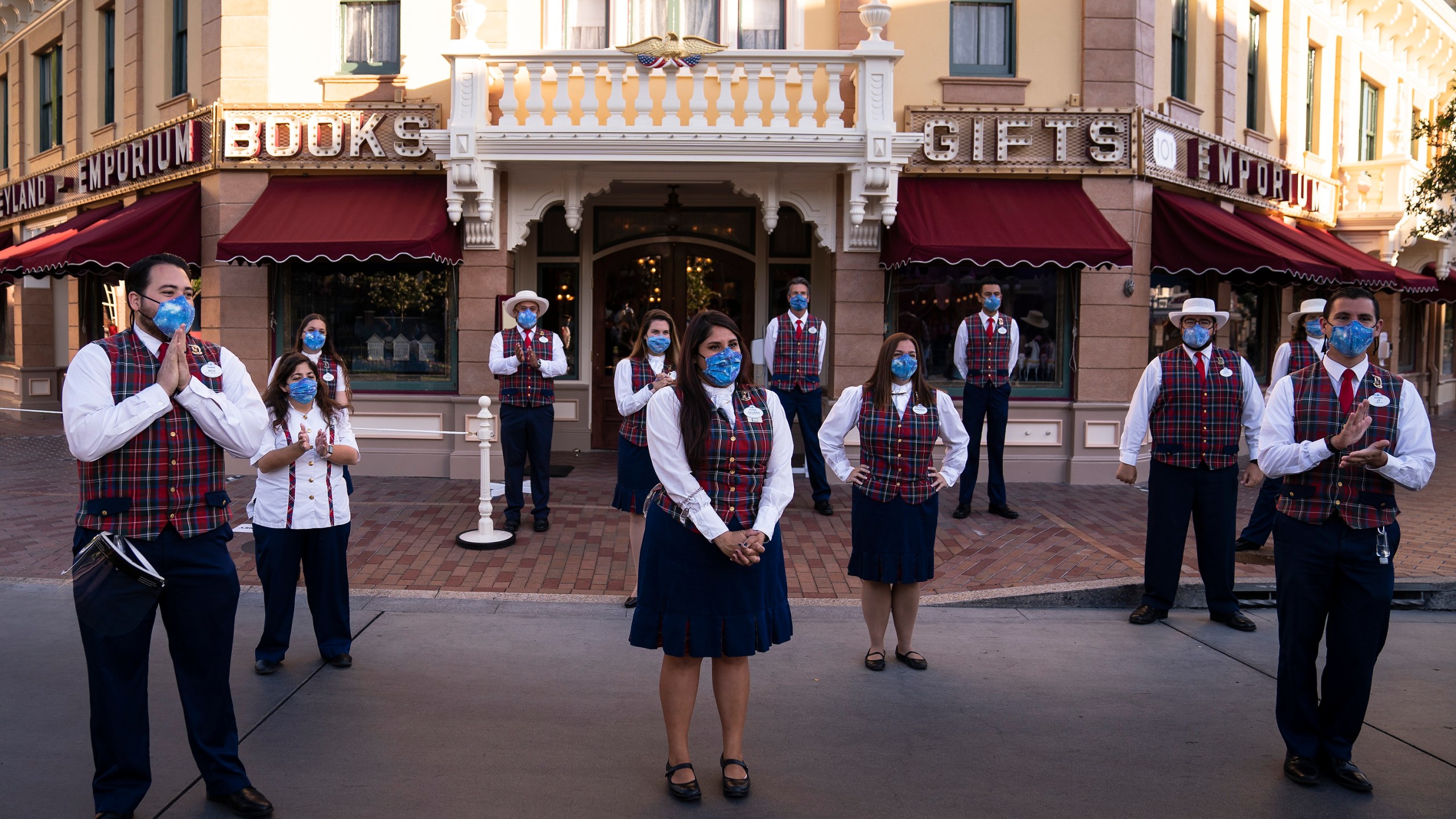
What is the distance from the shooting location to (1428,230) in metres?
13.9

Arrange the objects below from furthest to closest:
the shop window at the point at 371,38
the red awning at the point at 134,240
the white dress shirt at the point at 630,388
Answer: the shop window at the point at 371,38
the red awning at the point at 134,240
the white dress shirt at the point at 630,388

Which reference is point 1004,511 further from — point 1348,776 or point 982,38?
point 982,38

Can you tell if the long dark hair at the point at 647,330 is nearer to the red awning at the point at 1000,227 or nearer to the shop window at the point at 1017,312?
the red awning at the point at 1000,227

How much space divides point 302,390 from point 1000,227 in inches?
303

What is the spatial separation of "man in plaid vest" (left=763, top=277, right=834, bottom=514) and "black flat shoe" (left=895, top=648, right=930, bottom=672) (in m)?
3.86

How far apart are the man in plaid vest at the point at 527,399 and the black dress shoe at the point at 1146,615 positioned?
455 cm

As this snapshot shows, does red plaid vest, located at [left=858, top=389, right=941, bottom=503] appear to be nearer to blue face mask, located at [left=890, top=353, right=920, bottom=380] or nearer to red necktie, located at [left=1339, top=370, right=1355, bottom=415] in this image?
blue face mask, located at [left=890, top=353, right=920, bottom=380]

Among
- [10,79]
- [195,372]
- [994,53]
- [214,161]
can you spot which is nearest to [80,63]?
[10,79]

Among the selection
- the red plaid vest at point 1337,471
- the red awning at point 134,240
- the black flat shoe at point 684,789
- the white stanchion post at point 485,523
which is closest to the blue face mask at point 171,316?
the black flat shoe at point 684,789

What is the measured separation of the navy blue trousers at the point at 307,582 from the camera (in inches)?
210

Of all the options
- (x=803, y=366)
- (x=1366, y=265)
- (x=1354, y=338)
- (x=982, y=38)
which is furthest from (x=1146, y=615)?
(x=1366, y=265)

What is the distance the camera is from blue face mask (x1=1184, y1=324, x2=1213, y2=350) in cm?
643

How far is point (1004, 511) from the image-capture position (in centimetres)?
944

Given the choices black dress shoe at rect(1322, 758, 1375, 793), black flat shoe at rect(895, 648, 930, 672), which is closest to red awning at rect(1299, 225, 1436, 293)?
black flat shoe at rect(895, 648, 930, 672)
